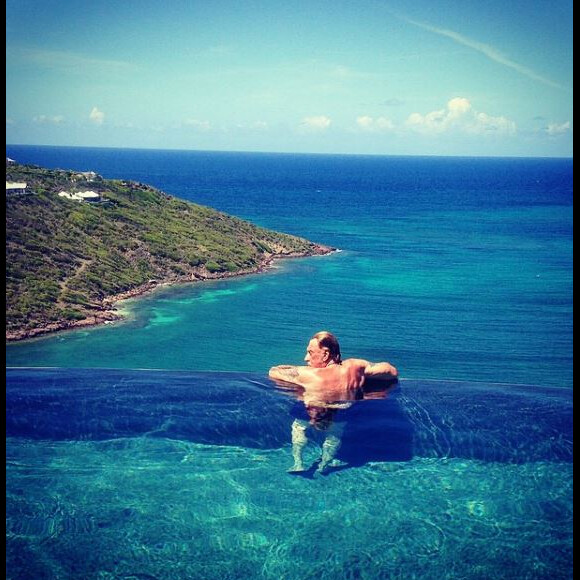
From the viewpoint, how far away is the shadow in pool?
23.2ft

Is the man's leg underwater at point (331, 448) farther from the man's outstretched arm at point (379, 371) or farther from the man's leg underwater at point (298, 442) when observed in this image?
the man's outstretched arm at point (379, 371)

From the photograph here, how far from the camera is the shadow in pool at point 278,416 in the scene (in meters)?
7.06

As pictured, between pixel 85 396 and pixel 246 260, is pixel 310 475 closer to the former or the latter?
pixel 85 396

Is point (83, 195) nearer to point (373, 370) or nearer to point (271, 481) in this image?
point (373, 370)

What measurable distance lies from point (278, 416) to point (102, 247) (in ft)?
72.7

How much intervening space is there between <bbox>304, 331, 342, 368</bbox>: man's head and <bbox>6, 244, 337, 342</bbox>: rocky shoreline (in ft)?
42.9

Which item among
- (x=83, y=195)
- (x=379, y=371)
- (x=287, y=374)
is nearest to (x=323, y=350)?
(x=287, y=374)

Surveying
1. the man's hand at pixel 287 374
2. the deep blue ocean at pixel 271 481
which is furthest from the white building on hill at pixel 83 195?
the man's hand at pixel 287 374

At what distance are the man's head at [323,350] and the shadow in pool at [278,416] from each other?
0.55m

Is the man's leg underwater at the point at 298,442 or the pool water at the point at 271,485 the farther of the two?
the man's leg underwater at the point at 298,442

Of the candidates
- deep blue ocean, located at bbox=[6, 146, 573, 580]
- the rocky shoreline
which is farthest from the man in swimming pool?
the rocky shoreline

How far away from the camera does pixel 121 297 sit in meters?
23.5

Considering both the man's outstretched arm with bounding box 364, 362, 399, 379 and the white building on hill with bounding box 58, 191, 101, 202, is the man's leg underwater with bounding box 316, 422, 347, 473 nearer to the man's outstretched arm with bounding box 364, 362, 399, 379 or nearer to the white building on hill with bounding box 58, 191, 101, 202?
the man's outstretched arm with bounding box 364, 362, 399, 379
